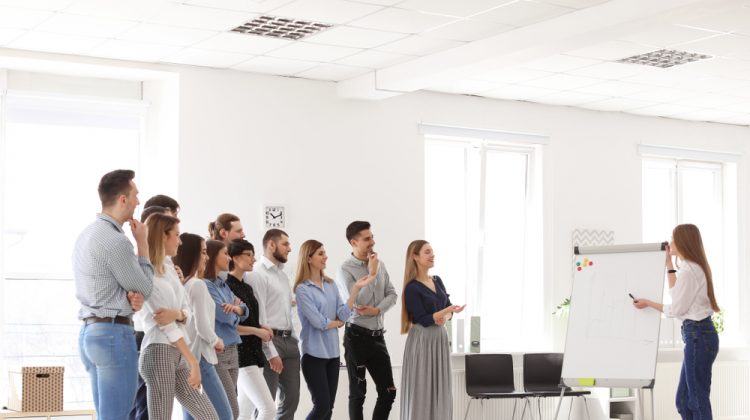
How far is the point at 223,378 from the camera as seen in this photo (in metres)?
5.64

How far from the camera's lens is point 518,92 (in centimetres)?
946

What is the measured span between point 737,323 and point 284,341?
6.60 metres

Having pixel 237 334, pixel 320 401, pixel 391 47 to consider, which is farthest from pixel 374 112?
pixel 237 334

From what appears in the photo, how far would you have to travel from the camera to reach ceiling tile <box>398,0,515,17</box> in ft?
21.2

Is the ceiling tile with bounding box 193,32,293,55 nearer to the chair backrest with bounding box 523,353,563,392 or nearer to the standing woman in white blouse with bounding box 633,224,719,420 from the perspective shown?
the standing woman in white blouse with bounding box 633,224,719,420

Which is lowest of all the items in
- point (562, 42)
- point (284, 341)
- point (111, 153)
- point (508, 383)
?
point (508, 383)

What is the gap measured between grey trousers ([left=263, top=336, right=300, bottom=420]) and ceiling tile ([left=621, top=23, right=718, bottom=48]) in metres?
3.01

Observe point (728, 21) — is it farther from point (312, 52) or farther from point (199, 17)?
point (199, 17)

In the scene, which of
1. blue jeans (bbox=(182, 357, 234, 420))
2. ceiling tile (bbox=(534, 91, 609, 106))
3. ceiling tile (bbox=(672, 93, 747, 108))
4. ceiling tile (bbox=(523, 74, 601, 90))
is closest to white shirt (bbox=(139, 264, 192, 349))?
Result: blue jeans (bbox=(182, 357, 234, 420))

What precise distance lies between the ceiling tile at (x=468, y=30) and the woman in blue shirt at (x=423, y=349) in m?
1.46

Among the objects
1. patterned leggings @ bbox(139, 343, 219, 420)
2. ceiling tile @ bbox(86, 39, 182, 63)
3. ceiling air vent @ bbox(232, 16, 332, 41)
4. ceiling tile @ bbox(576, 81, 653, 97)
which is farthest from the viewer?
ceiling tile @ bbox(576, 81, 653, 97)

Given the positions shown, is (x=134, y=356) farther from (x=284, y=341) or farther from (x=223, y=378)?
(x=284, y=341)

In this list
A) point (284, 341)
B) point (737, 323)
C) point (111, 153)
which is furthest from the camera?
point (737, 323)

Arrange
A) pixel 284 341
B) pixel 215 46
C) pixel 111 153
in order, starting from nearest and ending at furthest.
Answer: pixel 284 341
pixel 215 46
pixel 111 153
